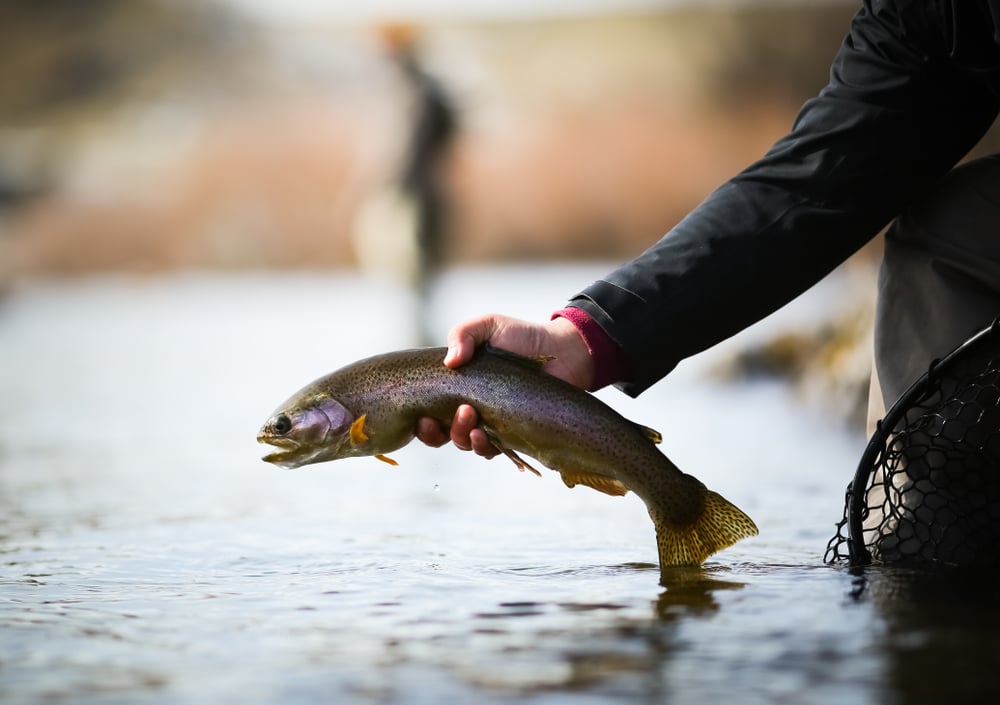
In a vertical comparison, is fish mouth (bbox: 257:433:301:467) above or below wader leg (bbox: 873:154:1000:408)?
below

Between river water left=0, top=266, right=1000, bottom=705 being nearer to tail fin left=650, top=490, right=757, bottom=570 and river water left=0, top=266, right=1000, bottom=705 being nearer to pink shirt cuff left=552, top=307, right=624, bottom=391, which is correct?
tail fin left=650, top=490, right=757, bottom=570

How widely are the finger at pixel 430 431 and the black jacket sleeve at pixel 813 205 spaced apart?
0.32 metres

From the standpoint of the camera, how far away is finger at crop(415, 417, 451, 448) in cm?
215

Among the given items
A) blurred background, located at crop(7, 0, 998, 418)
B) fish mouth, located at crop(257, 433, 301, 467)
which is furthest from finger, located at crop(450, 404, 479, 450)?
blurred background, located at crop(7, 0, 998, 418)

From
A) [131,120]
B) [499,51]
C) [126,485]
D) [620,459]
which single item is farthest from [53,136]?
[620,459]

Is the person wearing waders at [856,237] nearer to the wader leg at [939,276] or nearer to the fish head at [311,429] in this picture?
the wader leg at [939,276]

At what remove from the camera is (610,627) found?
5.77 ft

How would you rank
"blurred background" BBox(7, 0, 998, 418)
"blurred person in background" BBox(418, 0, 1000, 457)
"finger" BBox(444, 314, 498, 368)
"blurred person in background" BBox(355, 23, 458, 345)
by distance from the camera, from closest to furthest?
1. "finger" BBox(444, 314, 498, 368)
2. "blurred person in background" BBox(418, 0, 1000, 457)
3. "blurred person in background" BBox(355, 23, 458, 345)
4. "blurred background" BBox(7, 0, 998, 418)

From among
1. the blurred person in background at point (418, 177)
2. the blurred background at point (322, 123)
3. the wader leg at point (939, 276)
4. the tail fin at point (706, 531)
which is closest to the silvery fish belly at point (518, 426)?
the tail fin at point (706, 531)

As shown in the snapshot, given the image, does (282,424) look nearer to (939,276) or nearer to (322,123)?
(939,276)

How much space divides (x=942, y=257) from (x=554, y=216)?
23248 millimetres

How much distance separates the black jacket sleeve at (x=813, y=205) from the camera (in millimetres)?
2230

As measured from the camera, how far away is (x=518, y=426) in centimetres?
211

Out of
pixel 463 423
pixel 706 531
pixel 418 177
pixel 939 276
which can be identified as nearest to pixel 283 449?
pixel 463 423
